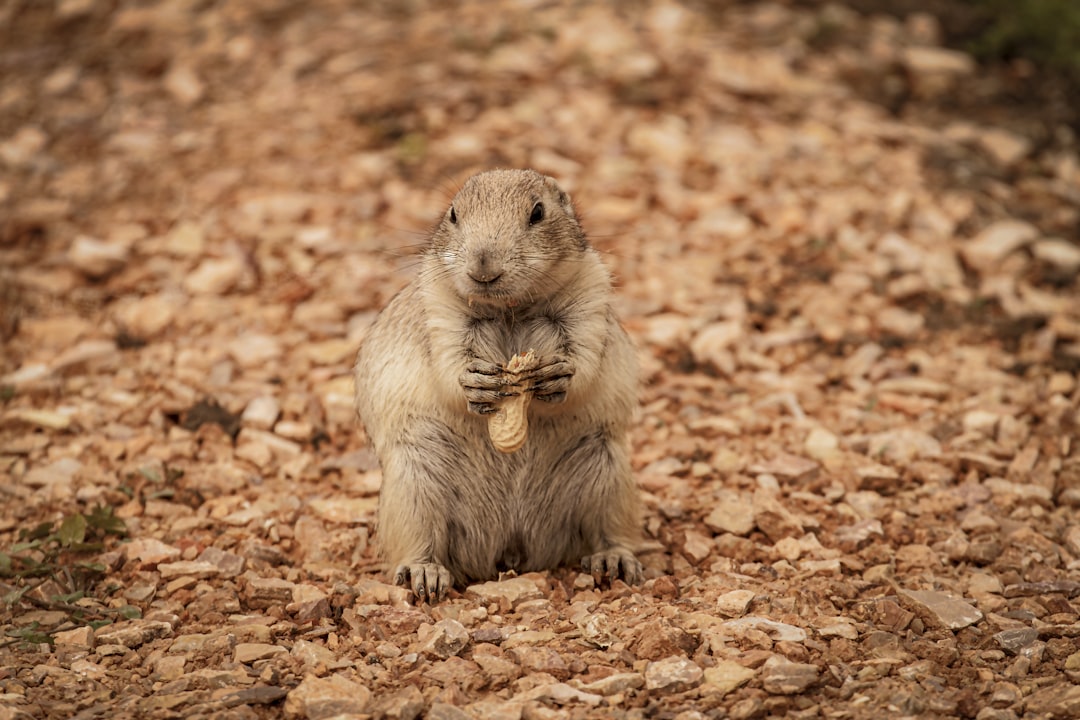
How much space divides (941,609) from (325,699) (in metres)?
2.61

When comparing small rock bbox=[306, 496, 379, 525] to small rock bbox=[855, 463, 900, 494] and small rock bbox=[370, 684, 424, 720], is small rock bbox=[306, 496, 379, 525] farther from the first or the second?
small rock bbox=[855, 463, 900, 494]

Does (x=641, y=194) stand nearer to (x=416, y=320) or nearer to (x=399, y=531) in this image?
(x=416, y=320)

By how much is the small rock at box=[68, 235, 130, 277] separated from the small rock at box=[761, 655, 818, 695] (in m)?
6.04

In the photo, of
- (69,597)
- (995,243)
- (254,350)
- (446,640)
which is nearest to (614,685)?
(446,640)

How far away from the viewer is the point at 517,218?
531 centimetres

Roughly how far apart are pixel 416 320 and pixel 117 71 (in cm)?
653

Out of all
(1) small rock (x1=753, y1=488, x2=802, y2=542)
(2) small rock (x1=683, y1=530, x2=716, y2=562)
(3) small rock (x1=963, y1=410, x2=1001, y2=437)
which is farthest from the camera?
(3) small rock (x1=963, y1=410, x2=1001, y2=437)

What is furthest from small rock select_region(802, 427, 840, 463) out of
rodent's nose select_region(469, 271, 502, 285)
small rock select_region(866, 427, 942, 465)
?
rodent's nose select_region(469, 271, 502, 285)

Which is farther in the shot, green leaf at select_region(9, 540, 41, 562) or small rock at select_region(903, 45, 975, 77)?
small rock at select_region(903, 45, 975, 77)

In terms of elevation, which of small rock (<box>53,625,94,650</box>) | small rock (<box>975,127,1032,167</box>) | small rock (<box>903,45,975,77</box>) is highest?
small rock (<box>903,45,975,77</box>)

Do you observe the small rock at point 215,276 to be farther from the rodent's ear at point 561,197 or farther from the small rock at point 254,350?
the rodent's ear at point 561,197

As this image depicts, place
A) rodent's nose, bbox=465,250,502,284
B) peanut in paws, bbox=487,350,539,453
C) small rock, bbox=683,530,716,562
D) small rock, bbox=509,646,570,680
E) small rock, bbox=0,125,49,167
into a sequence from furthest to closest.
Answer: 1. small rock, bbox=0,125,49,167
2. small rock, bbox=683,530,716,562
3. peanut in paws, bbox=487,350,539,453
4. rodent's nose, bbox=465,250,502,284
5. small rock, bbox=509,646,570,680

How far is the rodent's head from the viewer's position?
511 centimetres

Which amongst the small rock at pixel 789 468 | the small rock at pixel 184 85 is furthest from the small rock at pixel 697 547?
the small rock at pixel 184 85
